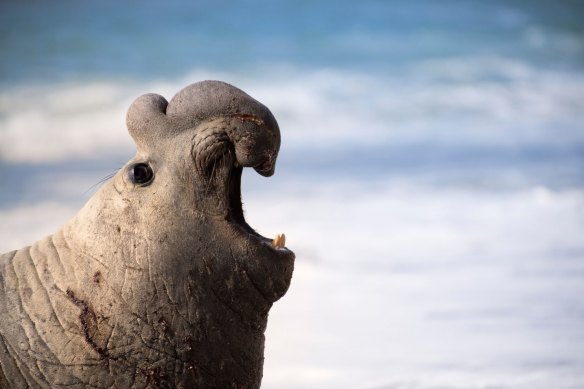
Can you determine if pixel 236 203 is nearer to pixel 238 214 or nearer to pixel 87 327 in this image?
pixel 238 214

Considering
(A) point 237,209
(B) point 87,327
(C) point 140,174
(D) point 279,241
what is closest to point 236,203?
(A) point 237,209

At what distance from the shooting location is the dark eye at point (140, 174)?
3.74 metres

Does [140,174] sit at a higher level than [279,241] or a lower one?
higher

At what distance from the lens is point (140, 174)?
3.74 metres

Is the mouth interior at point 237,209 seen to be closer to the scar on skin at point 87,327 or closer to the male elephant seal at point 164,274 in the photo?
the male elephant seal at point 164,274

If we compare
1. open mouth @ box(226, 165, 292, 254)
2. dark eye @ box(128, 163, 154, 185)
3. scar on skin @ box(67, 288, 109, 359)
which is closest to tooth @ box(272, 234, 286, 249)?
open mouth @ box(226, 165, 292, 254)

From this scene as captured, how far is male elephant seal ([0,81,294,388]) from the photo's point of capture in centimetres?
364

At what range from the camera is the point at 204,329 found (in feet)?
12.1

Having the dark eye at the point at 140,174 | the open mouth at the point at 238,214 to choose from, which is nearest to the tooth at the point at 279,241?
the open mouth at the point at 238,214

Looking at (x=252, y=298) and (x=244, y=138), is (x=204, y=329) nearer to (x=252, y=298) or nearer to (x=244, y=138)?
(x=252, y=298)

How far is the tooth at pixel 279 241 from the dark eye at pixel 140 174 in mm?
615

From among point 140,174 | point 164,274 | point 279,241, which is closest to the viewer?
point 164,274

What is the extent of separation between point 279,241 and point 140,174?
0.69m

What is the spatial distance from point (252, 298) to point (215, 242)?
0.31 m
